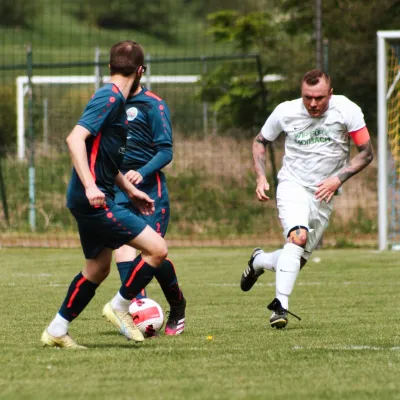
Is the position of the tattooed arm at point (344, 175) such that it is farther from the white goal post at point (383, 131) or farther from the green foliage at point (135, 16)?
the green foliage at point (135, 16)

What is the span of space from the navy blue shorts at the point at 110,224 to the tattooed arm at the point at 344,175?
2.11 m

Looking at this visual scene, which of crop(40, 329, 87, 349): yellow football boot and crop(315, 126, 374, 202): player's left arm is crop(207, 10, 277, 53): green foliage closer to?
crop(315, 126, 374, 202): player's left arm

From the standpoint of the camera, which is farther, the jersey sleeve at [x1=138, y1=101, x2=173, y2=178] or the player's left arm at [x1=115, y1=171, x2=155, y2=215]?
the jersey sleeve at [x1=138, y1=101, x2=173, y2=178]

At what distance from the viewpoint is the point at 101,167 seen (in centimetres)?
627

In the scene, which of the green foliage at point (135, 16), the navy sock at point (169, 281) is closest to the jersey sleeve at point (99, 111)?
the navy sock at point (169, 281)

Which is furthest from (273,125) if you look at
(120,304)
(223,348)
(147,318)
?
(223,348)

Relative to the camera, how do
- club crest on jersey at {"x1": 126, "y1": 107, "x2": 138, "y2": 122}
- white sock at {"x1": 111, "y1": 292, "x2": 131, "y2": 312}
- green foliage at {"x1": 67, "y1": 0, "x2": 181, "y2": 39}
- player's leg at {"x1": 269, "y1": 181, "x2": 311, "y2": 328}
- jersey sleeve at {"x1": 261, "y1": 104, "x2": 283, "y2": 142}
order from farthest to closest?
green foliage at {"x1": 67, "y1": 0, "x2": 181, "y2": 39}
jersey sleeve at {"x1": 261, "y1": 104, "x2": 283, "y2": 142}
player's leg at {"x1": 269, "y1": 181, "x2": 311, "y2": 328}
club crest on jersey at {"x1": 126, "y1": 107, "x2": 138, "y2": 122}
white sock at {"x1": 111, "y1": 292, "x2": 131, "y2": 312}

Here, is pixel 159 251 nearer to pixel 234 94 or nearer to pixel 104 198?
pixel 104 198

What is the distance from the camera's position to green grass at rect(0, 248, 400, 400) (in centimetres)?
509

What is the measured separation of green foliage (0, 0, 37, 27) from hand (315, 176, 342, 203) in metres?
52.8

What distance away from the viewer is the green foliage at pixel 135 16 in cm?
5978

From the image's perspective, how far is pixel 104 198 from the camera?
6.08 meters

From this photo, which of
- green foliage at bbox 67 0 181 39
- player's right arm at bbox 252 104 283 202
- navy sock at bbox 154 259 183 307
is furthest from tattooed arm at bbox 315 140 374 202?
green foliage at bbox 67 0 181 39

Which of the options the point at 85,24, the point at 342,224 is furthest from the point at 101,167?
the point at 85,24
